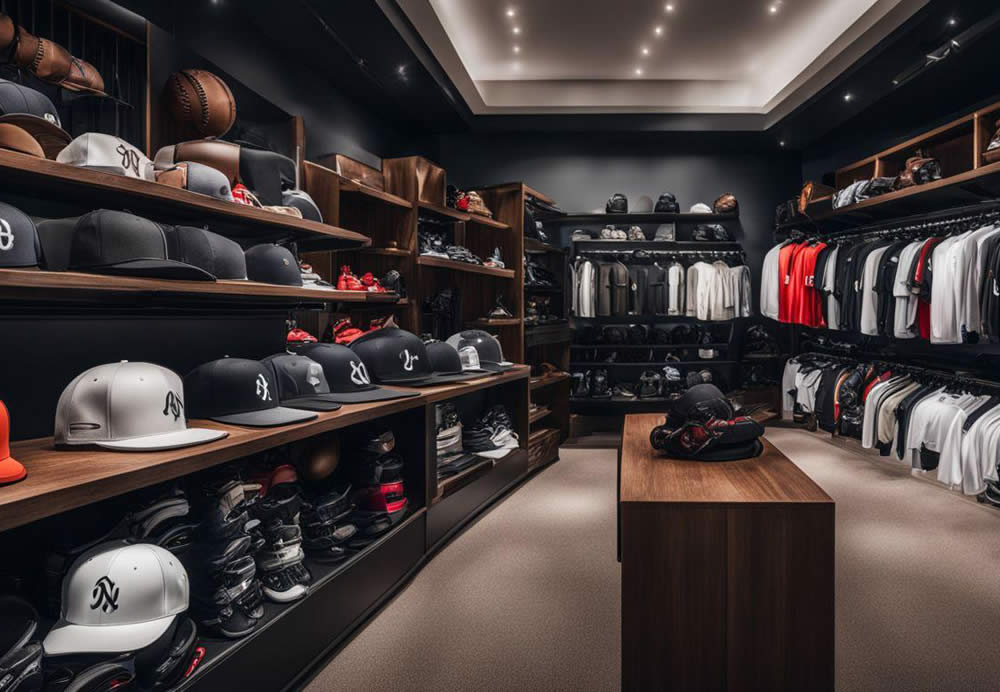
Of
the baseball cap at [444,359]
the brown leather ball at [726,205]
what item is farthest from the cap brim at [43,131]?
the brown leather ball at [726,205]

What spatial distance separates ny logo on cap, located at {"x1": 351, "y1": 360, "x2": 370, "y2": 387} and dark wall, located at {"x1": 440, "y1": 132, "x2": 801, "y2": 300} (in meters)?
4.50

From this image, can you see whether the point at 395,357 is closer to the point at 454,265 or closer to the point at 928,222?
the point at 454,265

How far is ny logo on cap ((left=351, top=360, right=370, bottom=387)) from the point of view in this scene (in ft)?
9.43

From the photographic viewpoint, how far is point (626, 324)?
7266 mm

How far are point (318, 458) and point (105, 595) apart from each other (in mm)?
1218

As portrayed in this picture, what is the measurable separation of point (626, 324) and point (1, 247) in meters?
6.42

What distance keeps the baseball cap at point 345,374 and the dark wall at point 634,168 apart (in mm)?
4505

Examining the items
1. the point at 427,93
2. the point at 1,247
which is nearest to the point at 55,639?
the point at 1,247

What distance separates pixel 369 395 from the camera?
9.03 ft

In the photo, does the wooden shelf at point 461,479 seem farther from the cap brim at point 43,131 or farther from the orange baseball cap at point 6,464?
the cap brim at point 43,131

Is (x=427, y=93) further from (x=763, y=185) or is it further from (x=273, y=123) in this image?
(x=763, y=185)

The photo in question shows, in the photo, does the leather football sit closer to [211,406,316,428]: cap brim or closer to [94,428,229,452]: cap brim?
[211,406,316,428]: cap brim

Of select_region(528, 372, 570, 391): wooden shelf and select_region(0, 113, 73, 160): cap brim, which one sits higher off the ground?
select_region(0, 113, 73, 160): cap brim

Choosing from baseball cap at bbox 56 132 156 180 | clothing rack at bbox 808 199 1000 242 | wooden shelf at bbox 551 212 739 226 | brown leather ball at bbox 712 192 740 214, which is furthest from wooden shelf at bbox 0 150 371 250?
brown leather ball at bbox 712 192 740 214
